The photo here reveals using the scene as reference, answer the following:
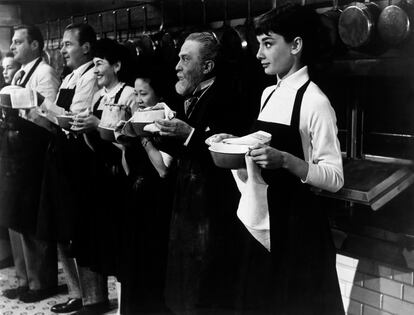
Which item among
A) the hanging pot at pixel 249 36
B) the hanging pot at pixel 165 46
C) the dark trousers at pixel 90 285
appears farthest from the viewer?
the dark trousers at pixel 90 285

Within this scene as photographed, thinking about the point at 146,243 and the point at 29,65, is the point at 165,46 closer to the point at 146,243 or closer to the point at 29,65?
the point at 146,243

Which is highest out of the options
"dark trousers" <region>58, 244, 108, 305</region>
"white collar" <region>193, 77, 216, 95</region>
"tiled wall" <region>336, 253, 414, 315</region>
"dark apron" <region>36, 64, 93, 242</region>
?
"white collar" <region>193, 77, 216, 95</region>

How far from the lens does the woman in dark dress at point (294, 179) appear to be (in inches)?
60.1

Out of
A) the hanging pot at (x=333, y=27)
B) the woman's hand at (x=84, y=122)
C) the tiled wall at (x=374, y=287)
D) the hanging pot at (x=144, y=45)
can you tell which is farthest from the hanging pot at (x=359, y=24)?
the woman's hand at (x=84, y=122)

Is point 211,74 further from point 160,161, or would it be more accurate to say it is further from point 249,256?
point 249,256

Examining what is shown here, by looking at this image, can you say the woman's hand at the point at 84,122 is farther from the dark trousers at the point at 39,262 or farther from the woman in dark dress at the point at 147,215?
the dark trousers at the point at 39,262

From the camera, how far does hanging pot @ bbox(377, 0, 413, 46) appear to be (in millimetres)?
1607

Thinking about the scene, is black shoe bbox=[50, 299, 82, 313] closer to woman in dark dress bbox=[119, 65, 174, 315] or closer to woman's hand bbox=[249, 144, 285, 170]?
woman in dark dress bbox=[119, 65, 174, 315]

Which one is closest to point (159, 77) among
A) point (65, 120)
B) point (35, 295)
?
point (65, 120)

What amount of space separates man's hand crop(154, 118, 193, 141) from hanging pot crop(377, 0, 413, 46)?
2.09 feet

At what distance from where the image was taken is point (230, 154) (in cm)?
151

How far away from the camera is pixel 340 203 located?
193cm

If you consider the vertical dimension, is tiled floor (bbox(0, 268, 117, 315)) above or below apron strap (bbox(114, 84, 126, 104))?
below

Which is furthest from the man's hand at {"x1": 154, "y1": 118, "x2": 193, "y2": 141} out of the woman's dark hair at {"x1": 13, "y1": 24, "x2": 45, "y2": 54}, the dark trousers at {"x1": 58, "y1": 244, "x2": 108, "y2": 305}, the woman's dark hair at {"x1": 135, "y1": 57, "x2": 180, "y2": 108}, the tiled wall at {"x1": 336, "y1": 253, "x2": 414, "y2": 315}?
the woman's dark hair at {"x1": 13, "y1": 24, "x2": 45, "y2": 54}
